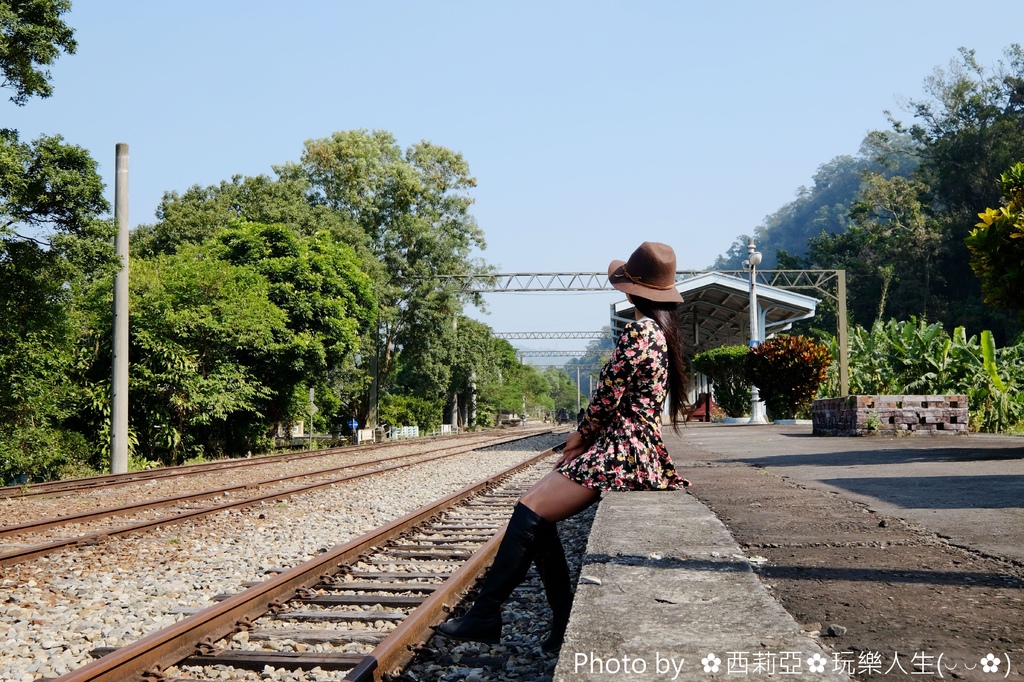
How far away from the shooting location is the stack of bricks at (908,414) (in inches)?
715

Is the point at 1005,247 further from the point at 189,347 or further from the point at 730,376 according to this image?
the point at 730,376

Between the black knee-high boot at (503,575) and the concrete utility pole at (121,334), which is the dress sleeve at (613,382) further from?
the concrete utility pole at (121,334)

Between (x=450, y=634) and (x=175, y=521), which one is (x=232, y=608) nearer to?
(x=450, y=634)

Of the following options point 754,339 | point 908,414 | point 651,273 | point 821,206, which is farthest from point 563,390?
point 651,273

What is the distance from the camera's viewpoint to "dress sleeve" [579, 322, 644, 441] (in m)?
4.05

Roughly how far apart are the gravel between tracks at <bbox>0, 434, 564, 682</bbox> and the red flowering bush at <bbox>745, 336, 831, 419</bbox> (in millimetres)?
20239

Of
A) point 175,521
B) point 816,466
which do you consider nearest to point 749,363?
point 816,466

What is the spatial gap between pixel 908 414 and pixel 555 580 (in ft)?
52.0

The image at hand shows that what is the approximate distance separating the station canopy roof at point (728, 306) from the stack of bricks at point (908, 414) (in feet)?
38.1

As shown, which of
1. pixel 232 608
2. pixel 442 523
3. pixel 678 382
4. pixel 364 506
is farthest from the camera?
pixel 364 506

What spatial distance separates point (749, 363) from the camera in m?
31.3

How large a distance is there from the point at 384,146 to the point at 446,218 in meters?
5.71

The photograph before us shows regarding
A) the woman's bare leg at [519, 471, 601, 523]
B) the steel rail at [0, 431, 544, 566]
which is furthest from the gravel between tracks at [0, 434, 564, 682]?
the woman's bare leg at [519, 471, 601, 523]

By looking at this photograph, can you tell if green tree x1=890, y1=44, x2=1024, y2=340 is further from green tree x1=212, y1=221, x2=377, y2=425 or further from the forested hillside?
green tree x1=212, y1=221, x2=377, y2=425
